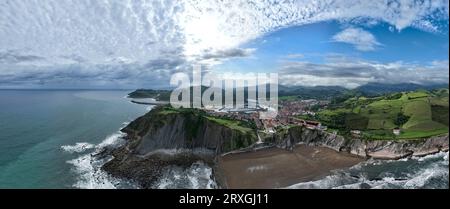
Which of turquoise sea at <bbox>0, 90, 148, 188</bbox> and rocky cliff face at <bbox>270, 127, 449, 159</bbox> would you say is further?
rocky cliff face at <bbox>270, 127, 449, 159</bbox>

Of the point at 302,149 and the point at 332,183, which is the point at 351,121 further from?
the point at 332,183

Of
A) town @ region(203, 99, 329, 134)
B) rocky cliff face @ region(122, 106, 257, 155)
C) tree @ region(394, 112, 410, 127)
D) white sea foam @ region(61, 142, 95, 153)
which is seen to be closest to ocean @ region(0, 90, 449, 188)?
white sea foam @ region(61, 142, 95, 153)

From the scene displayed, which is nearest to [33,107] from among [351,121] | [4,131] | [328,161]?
[4,131]

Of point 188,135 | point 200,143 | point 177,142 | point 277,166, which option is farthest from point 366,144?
point 177,142

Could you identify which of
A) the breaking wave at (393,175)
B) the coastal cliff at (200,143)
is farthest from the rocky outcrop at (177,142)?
the breaking wave at (393,175)

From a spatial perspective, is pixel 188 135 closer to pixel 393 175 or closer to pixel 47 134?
pixel 47 134

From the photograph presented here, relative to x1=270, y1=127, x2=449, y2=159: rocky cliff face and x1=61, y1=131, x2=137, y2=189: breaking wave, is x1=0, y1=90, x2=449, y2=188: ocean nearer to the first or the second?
x1=61, y1=131, x2=137, y2=189: breaking wave

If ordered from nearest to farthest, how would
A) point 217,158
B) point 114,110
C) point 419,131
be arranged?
1. point 217,158
2. point 419,131
3. point 114,110
